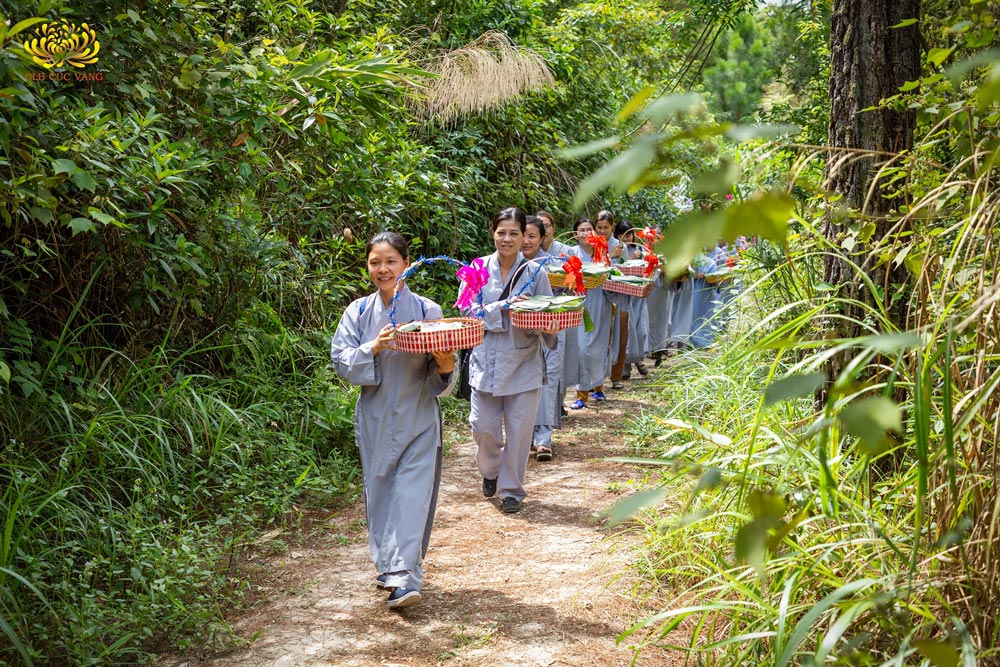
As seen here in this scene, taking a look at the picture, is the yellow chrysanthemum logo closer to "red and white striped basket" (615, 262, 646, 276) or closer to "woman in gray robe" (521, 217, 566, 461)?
"woman in gray robe" (521, 217, 566, 461)

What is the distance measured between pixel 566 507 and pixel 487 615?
1.85m

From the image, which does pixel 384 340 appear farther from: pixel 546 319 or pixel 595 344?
pixel 595 344

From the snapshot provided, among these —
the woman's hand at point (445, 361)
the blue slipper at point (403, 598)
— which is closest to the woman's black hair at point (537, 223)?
the woman's hand at point (445, 361)

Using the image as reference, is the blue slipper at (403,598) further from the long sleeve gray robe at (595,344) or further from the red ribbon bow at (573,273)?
the long sleeve gray robe at (595,344)

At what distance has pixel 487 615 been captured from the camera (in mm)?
4344

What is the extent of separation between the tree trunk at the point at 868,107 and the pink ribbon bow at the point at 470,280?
2.24 metres

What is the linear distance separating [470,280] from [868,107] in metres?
2.55

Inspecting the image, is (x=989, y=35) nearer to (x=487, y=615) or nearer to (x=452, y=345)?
(x=452, y=345)

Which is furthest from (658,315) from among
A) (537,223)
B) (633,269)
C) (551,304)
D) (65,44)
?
(65,44)

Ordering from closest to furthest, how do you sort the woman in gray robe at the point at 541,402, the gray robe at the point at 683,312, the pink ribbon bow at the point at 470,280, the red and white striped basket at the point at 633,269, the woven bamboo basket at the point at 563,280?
the pink ribbon bow at the point at 470,280 < the woven bamboo basket at the point at 563,280 < the woman in gray robe at the point at 541,402 < the red and white striped basket at the point at 633,269 < the gray robe at the point at 683,312

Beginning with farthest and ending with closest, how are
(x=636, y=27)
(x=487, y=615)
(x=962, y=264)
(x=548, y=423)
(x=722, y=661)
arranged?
(x=636, y=27)
(x=548, y=423)
(x=487, y=615)
(x=722, y=661)
(x=962, y=264)

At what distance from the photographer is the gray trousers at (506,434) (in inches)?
241

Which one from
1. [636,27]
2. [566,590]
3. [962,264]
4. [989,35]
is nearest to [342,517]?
[566,590]

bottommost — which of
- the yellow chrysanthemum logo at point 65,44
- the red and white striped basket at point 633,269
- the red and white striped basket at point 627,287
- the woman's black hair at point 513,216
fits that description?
the red and white striped basket at point 627,287
